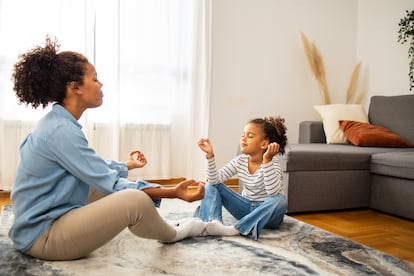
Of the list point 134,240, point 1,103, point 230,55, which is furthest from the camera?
point 230,55

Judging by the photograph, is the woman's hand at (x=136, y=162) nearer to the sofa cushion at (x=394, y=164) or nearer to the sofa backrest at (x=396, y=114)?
the sofa cushion at (x=394, y=164)

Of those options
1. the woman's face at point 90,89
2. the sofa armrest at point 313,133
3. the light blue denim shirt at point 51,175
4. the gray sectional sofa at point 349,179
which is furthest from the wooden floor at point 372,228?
the woman's face at point 90,89

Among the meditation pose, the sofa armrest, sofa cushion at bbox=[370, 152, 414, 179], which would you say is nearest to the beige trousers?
the meditation pose

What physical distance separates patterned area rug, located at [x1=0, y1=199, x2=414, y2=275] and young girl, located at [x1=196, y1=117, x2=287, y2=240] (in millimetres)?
75

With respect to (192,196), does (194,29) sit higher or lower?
higher

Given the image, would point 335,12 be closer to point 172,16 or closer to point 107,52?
point 172,16

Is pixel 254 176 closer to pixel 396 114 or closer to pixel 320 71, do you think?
pixel 396 114

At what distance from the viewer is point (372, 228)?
2.21 m

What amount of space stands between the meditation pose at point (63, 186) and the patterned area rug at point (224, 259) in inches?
3.1

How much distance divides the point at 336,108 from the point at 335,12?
1.34 m

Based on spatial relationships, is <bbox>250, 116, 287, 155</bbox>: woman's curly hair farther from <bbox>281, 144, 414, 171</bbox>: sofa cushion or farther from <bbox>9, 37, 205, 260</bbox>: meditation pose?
<bbox>9, 37, 205, 260</bbox>: meditation pose

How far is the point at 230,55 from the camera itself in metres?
3.70

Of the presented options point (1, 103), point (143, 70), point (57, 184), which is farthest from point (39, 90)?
point (143, 70)

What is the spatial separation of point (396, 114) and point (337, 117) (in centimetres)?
46
